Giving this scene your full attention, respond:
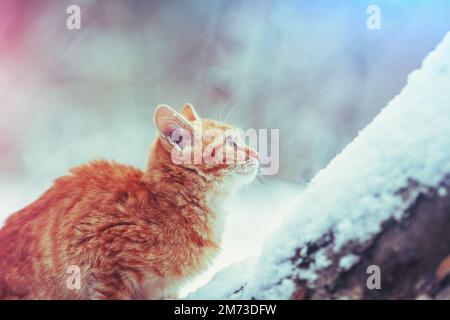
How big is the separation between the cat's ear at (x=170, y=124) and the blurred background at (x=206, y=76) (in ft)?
0.87

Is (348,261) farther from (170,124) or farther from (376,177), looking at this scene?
(170,124)

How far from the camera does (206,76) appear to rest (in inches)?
53.4

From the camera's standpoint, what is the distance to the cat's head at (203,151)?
3.59 ft

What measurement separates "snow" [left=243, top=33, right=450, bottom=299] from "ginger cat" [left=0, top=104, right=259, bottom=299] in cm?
27

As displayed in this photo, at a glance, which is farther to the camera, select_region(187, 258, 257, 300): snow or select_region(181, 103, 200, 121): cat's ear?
A: select_region(181, 103, 200, 121): cat's ear

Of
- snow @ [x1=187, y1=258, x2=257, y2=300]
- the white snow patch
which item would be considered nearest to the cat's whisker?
snow @ [x1=187, y1=258, x2=257, y2=300]

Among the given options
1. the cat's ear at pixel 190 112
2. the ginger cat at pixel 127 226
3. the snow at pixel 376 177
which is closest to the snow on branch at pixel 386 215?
the snow at pixel 376 177

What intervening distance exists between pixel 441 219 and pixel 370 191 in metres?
0.12

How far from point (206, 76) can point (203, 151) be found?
0.34 m

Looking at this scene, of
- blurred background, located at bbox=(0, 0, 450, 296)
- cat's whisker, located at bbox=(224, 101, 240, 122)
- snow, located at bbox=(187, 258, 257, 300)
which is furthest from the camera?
cat's whisker, located at bbox=(224, 101, 240, 122)

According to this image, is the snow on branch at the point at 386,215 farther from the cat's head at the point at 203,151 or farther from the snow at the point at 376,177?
the cat's head at the point at 203,151

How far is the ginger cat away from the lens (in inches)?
37.8

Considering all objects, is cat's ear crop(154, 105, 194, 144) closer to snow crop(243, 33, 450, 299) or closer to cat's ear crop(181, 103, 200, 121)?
cat's ear crop(181, 103, 200, 121)

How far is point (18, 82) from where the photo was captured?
4.13ft
